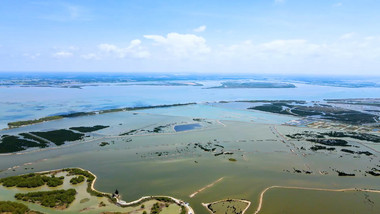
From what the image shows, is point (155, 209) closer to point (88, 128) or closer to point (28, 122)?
point (88, 128)

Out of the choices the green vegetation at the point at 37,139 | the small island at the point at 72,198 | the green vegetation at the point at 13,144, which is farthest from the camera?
the green vegetation at the point at 37,139

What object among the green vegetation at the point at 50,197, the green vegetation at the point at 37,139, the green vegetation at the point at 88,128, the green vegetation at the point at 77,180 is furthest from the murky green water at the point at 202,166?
the green vegetation at the point at 88,128

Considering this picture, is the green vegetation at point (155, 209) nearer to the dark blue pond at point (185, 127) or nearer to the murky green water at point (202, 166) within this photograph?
the murky green water at point (202, 166)

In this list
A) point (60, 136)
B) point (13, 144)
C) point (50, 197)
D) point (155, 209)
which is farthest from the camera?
point (60, 136)

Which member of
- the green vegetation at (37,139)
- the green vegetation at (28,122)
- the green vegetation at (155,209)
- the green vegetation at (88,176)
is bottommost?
the green vegetation at (155,209)

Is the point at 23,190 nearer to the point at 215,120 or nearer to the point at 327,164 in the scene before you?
the point at 327,164

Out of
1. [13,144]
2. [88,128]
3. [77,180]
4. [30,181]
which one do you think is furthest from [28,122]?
[77,180]

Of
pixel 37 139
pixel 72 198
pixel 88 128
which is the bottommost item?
pixel 72 198
